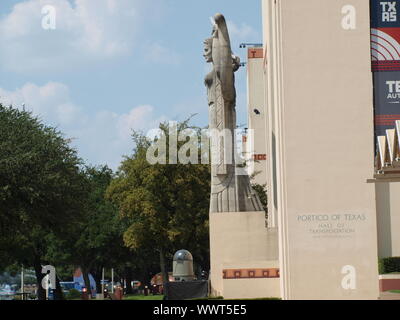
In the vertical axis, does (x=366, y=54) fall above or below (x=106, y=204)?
above

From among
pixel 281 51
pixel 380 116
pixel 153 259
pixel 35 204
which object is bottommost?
pixel 153 259

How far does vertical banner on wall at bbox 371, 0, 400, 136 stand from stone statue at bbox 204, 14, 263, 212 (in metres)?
6.82

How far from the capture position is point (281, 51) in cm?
3531

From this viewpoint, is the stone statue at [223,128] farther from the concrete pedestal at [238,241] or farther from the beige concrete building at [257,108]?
the beige concrete building at [257,108]

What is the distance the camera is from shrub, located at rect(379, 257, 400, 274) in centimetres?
3588

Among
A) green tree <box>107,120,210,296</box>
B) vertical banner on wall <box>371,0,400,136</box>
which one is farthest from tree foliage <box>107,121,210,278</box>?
vertical banner on wall <box>371,0,400,136</box>

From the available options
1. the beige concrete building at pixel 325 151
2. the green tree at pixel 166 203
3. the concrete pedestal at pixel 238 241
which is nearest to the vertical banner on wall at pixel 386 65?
the beige concrete building at pixel 325 151

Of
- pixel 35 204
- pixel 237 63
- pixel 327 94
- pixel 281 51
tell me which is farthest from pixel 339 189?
pixel 35 204

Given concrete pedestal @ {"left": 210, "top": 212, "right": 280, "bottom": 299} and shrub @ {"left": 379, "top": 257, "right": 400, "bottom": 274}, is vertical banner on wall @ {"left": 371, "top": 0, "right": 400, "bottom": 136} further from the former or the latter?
concrete pedestal @ {"left": 210, "top": 212, "right": 280, "bottom": 299}

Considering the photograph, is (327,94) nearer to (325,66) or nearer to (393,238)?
(325,66)

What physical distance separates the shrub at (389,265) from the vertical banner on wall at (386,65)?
5.38 m

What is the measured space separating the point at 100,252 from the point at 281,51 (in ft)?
133

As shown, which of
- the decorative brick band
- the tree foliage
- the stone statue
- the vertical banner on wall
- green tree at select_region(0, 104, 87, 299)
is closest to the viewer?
the decorative brick band

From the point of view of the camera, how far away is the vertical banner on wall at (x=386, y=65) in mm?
37844
